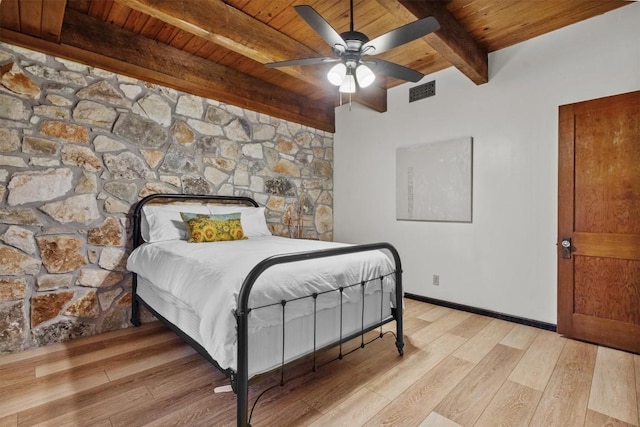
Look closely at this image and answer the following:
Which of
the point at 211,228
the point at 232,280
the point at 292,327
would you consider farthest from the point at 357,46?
the point at 211,228

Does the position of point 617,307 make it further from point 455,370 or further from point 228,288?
point 228,288

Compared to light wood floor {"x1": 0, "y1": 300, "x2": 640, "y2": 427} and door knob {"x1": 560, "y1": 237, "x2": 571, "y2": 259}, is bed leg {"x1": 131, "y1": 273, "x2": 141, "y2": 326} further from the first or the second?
door knob {"x1": 560, "y1": 237, "x2": 571, "y2": 259}

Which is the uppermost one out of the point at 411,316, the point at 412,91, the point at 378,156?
the point at 412,91

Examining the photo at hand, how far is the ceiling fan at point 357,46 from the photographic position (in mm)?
1719

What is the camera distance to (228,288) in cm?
155

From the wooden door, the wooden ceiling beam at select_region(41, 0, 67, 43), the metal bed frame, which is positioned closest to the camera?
the metal bed frame

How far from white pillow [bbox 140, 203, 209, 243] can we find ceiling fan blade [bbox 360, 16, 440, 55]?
221 cm

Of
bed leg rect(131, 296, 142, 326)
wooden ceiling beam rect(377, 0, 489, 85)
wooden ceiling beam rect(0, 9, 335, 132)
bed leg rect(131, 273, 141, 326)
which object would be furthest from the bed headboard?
wooden ceiling beam rect(377, 0, 489, 85)

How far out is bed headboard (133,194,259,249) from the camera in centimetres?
293

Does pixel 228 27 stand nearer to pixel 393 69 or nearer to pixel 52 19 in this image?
pixel 52 19

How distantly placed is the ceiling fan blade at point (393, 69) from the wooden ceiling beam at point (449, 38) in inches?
12.8

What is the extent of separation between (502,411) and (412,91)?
3296 millimetres

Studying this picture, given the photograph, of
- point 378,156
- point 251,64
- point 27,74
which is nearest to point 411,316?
point 378,156

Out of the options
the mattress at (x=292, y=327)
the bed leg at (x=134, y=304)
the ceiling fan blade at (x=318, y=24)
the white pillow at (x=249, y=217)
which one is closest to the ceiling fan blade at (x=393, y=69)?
the ceiling fan blade at (x=318, y=24)
